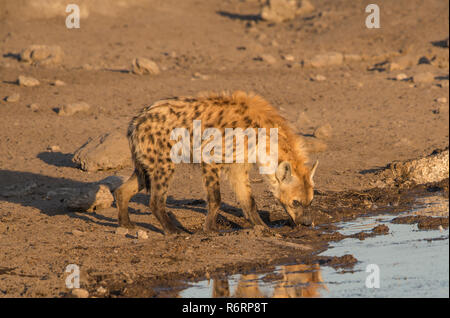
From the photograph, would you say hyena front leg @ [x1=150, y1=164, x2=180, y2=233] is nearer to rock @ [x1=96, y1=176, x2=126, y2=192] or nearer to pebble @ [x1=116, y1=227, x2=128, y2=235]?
pebble @ [x1=116, y1=227, x2=128, y2=235]

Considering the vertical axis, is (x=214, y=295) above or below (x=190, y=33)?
below

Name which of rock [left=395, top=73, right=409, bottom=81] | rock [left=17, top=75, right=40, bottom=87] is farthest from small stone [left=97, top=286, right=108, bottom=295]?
rock [left=395, top=73, right=409, bottom=81]

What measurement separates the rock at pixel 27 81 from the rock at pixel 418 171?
4954 millimetres

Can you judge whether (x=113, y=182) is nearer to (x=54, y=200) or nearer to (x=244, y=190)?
(x=54, y=200)

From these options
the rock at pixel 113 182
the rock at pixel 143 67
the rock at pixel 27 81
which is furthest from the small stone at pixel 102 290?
the rock at pixel 143 67

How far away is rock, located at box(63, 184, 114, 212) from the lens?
610 centimetres

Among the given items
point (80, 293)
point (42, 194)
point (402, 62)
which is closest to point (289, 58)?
Answer: point (402, 62)

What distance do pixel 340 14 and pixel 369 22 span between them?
83 centimetres

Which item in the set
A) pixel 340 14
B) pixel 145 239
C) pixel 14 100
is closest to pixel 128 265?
pixel 145 239

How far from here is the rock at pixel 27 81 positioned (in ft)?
33.6

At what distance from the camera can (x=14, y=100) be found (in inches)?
381

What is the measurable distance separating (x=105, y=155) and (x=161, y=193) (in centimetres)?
194

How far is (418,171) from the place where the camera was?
7145mm
